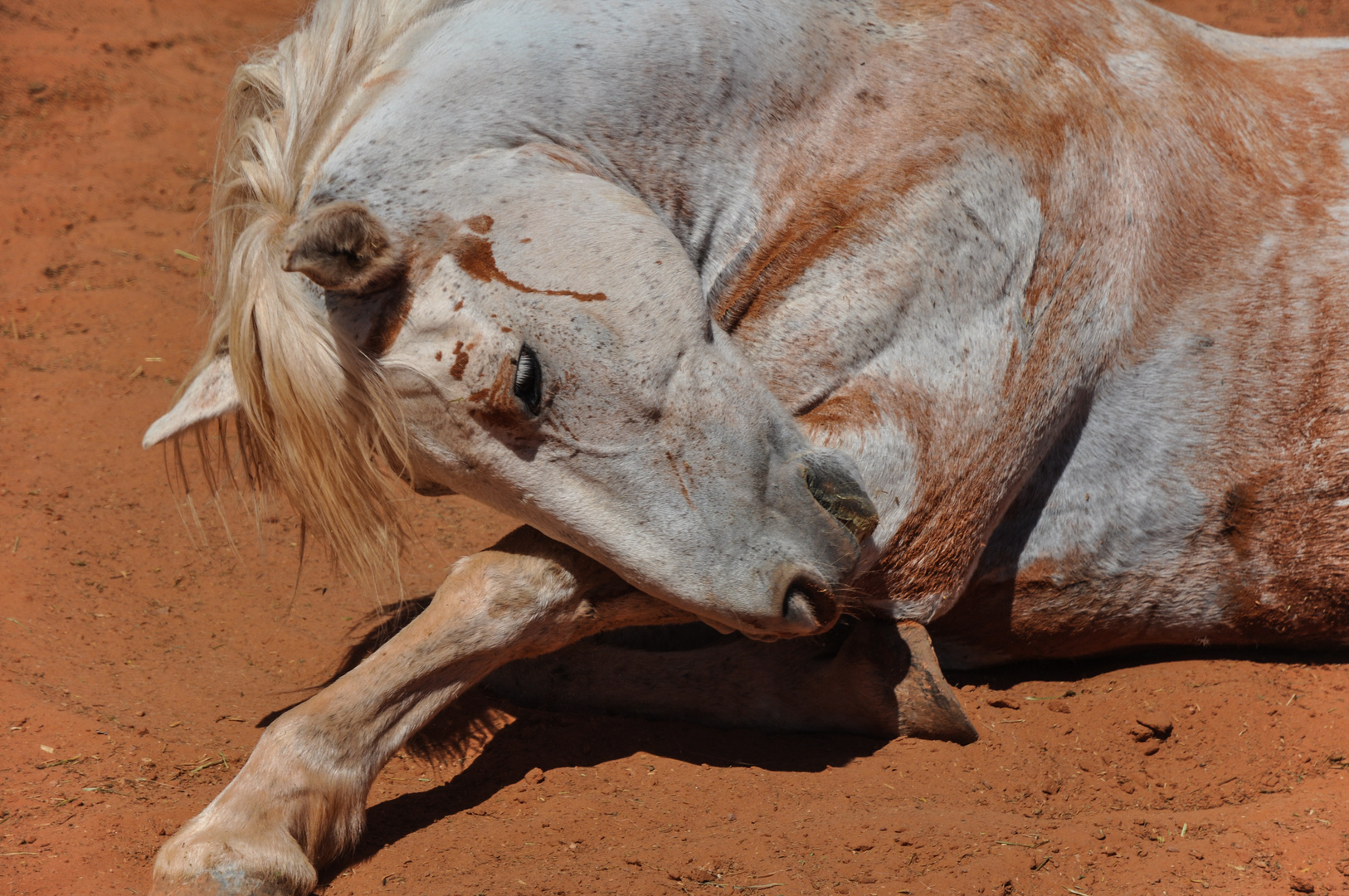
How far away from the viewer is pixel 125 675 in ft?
8.58

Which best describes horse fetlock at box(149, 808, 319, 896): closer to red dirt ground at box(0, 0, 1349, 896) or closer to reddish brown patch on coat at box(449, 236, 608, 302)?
red dirt ground at box(0, 0, 1349, 896)

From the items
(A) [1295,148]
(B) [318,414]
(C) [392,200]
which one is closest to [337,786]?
(B) [318,414]

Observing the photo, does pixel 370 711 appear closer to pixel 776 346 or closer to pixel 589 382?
pixel 589 382

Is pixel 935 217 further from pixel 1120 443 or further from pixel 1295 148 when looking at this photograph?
pixel 1295 148

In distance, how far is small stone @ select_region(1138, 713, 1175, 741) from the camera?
2410 mm

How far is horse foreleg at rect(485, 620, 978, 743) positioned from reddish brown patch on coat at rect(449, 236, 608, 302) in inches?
39.8

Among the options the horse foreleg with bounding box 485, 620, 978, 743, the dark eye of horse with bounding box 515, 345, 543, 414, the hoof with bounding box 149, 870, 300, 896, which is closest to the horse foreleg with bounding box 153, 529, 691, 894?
the hoof with bounding box 149, 870, 300, 896

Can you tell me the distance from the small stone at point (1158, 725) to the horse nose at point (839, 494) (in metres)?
0.89

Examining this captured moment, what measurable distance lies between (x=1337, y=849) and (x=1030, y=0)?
1937mm

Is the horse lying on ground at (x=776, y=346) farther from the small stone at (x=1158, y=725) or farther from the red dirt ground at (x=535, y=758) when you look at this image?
the small stone at (x=1158, y=725)

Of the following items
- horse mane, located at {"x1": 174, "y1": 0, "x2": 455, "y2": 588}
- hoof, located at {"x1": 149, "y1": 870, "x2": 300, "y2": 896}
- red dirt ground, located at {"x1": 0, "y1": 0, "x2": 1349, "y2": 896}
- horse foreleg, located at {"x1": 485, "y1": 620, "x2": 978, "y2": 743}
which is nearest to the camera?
hoof, located at {"x1": 149, "y1": 870, "x2": 300, "y2": 896}

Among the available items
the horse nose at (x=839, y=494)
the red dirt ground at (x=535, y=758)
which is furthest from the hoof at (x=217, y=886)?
the horse nose at (x=839, y=494)

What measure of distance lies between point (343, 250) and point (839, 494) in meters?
1.05

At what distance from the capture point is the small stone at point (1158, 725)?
2.41 m
